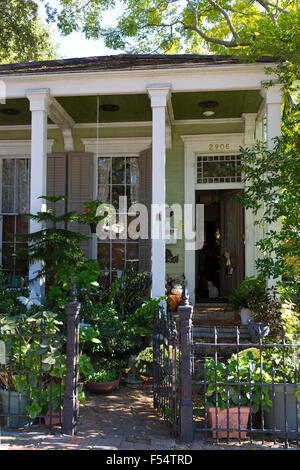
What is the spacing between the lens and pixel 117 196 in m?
8.64

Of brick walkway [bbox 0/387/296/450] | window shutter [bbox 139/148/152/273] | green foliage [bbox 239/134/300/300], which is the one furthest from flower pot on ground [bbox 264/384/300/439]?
window shutter [bbox 139/148/152/273]

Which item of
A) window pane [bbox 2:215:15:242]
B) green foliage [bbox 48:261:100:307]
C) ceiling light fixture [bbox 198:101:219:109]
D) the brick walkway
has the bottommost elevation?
the brick walkway

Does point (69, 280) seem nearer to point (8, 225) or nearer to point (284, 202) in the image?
point (284, 202)

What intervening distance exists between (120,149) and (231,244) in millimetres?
3134

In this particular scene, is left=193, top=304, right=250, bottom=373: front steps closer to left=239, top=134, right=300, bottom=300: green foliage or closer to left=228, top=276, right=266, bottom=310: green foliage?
left=228, top=276, right=266, bottom=310: green foliage

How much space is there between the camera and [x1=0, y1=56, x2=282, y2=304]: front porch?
669 cm

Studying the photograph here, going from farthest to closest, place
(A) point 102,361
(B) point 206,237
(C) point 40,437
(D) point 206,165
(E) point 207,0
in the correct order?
(B) point 206,237 → (E) point 207,0 → (D) point 206,165 → (A) point 102,361 → (C) point 40,437

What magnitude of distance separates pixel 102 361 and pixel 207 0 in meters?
11.1

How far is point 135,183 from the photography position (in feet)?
28.2

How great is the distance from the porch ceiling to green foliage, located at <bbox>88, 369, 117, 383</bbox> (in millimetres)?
4598

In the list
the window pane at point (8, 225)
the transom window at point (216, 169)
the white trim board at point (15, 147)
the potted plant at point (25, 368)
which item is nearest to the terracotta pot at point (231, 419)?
the potted plant at point (25, 368)

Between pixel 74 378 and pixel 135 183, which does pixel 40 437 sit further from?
pixel 135 183

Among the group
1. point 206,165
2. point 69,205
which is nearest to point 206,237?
point 206,165

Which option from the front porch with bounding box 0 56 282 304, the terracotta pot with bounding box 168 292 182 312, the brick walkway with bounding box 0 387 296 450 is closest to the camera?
the brick walkway with bounding box 0 387 296 450
